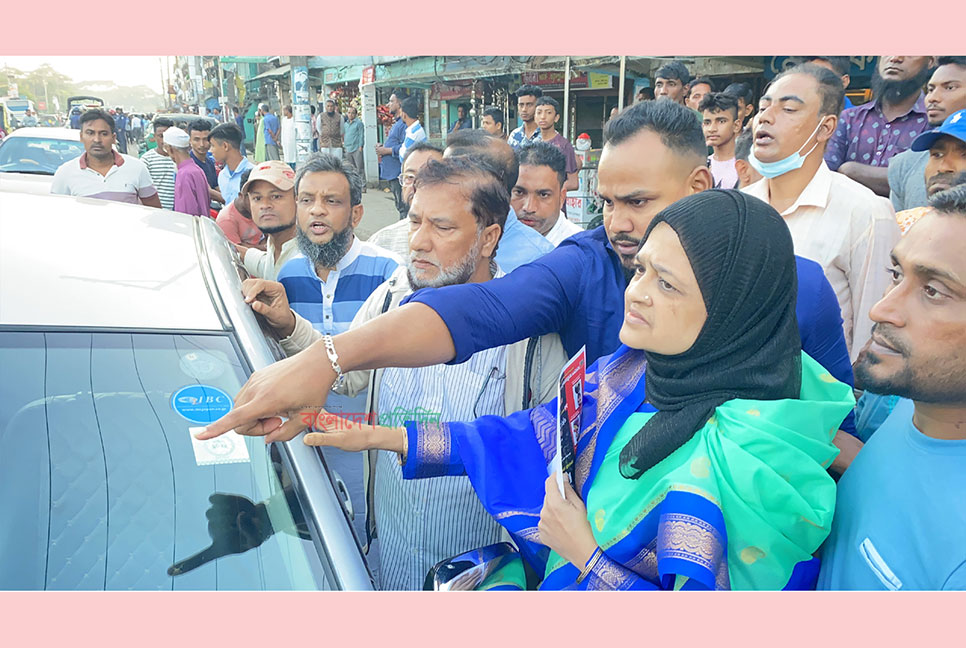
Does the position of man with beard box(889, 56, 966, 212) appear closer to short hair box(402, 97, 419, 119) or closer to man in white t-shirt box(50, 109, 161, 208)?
man in white t-shirt box(50, 109, 161, 208)

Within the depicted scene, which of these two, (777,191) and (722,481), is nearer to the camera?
(722,481)

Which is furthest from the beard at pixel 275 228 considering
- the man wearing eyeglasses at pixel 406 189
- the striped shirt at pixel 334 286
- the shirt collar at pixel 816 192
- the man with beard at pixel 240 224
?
the shirt collar at pixel 816 192

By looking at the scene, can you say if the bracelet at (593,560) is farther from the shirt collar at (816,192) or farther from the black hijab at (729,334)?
the shirt collar at (816,192)

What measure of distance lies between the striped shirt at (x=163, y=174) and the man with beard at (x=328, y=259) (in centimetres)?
417

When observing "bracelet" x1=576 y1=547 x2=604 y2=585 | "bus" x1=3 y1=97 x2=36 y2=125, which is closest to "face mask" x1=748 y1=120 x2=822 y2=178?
"bracelet" x1=576 y1=547 x2=604 y2=585

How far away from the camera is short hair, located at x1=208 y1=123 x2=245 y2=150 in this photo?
629cm

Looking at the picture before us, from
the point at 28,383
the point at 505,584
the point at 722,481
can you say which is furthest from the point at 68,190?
the point at 722,481

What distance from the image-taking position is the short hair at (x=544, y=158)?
3807 millimetres

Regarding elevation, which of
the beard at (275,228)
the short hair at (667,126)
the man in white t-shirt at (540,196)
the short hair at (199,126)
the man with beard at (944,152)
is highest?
the short hair at (667,126)

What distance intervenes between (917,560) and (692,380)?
41 centimetres

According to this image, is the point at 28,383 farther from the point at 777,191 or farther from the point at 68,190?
the point at 68,190

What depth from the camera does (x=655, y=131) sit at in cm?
173

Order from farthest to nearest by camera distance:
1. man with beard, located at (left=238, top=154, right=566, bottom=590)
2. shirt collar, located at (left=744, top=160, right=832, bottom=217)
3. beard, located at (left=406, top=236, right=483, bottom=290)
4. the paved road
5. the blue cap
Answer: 1. the paved road
2. shirt collar, located at (left=744, top=160, right=832, bottom=217)
3. the blue cap
4. beard, located at (left=406, top=236, right=483, bottom=290)
5. man with beard, located at (left=238, top=154, right=566, bottom=590)

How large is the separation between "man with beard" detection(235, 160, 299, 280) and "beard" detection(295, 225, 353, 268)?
488 mm
